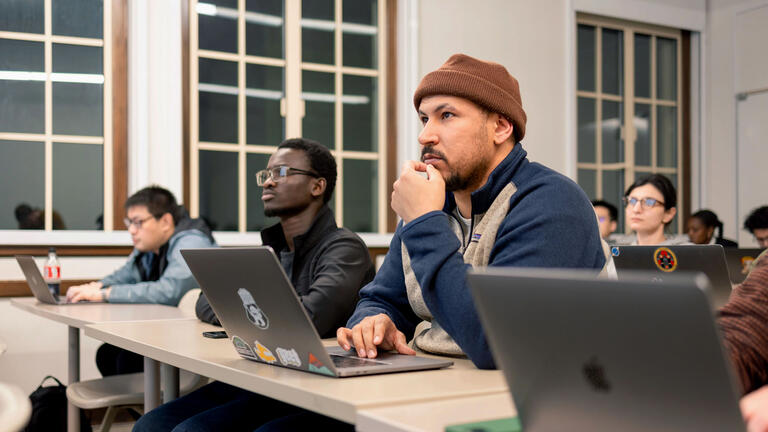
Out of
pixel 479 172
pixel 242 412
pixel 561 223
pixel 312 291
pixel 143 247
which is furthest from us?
pixel 143 247

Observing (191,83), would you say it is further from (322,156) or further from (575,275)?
(575,275)

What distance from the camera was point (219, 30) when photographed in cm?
443

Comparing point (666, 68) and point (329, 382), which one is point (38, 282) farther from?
point (666, 68)

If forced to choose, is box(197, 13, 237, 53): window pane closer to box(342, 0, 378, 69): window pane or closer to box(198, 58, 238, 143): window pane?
box(198, 58, 238, 143): window pane

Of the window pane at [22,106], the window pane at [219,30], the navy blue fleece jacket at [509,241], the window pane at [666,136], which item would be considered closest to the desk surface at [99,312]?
the window pane at [22,106]

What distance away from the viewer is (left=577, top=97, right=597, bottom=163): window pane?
5680 mm

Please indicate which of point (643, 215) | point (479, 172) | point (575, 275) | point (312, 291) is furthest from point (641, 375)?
point (643, 215)

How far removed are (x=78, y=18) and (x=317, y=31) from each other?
140 cm

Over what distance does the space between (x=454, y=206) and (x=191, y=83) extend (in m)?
3.02

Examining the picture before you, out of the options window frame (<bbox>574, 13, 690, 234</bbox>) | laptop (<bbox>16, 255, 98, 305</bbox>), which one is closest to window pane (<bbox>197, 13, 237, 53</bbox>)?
laptop (<bbox>16, 255, 98, 305</bbox>)

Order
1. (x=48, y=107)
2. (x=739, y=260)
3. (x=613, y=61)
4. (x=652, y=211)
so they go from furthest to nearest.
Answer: (x=613, y=61), (x=48, y=107), (x=652, y=211), (x=739, y=260)

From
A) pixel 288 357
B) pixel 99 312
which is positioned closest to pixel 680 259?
pixel 288 357

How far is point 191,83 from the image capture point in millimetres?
4336

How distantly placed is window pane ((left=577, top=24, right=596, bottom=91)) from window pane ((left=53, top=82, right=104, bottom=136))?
3.45 metres
